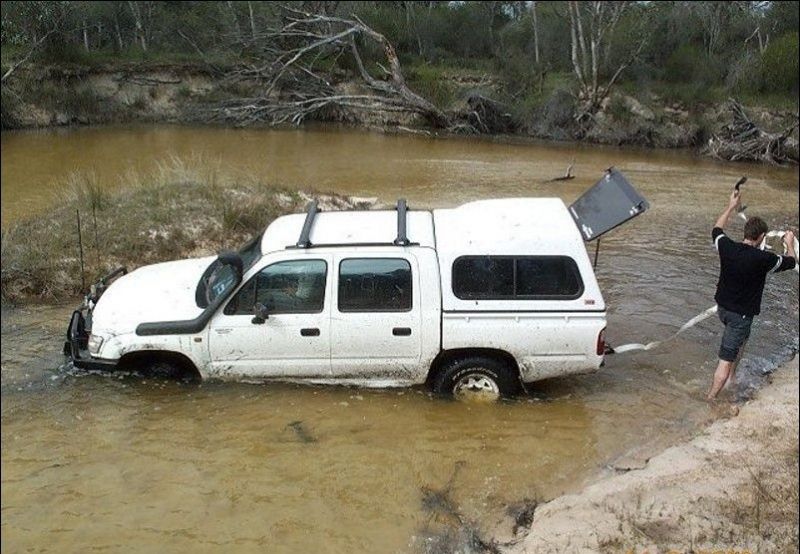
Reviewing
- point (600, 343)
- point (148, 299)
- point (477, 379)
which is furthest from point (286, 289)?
point (600, 343)

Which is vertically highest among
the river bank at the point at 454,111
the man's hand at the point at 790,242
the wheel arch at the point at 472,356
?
the river bank at the point at 454,111

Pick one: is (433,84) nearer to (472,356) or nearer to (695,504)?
→ (472,356)

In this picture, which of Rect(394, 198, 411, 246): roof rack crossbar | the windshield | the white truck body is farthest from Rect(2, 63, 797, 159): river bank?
Rect(394, 198, 411, 246): roof rack crossbar

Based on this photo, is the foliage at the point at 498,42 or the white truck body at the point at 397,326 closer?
the white truck body at the point at 397,326

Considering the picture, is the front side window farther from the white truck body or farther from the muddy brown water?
the muddy brown water

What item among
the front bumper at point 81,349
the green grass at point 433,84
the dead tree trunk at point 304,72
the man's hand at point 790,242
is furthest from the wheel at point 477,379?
the green grass at point 433,84

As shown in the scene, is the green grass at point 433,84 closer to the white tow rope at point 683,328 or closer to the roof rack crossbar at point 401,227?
the white tow rope at point 683,328

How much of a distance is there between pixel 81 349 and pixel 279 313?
79.6 inches

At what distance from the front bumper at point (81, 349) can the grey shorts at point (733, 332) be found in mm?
5918

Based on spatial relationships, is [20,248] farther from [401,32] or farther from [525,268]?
[401,32]

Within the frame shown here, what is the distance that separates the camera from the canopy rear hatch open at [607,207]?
687 centimetres

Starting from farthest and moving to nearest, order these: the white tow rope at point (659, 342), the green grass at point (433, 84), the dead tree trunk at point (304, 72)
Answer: the green grass at point (433, 84) < the dead tree trunk at point (304, 72) < the white tow rope at point (659, 342)

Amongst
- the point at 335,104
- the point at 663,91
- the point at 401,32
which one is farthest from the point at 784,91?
the point at 335,104

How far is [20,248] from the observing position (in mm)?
9641
